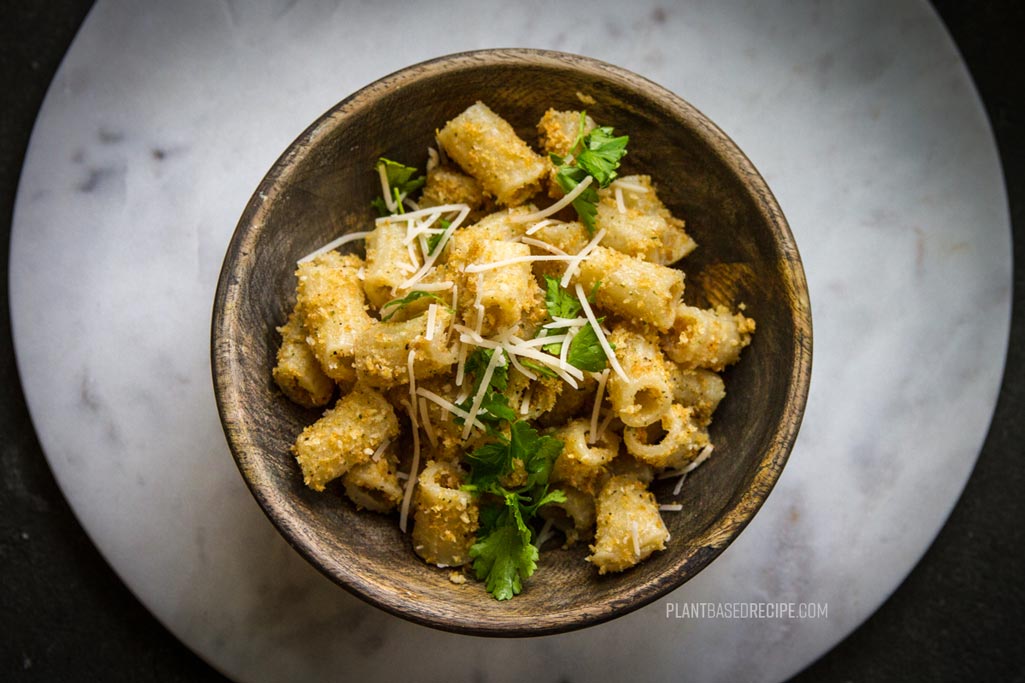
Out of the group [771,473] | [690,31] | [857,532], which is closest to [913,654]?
[857,532]

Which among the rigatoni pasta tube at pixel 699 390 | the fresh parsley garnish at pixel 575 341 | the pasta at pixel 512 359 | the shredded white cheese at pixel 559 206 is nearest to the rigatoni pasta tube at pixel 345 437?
the pasta at pixel 512 359

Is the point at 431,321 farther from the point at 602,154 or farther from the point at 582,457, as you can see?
the point at 602,154

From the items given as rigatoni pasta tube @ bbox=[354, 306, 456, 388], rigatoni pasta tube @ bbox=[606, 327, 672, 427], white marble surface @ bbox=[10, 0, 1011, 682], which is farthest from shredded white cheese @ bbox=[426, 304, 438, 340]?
white marble surface @ bbox=[10, 0, 1011, 682]

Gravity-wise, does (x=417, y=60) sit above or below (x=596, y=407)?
above

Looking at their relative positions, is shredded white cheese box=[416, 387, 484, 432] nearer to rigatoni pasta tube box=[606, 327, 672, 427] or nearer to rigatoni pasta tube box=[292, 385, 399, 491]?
rigatoni pasta tube box=[292, 385, 399, 491]

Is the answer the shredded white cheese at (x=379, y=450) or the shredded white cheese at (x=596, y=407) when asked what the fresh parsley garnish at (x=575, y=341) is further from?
the shredded white cheese at (x=379, y=450)

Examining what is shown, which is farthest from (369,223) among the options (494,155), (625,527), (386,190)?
(625,527)
